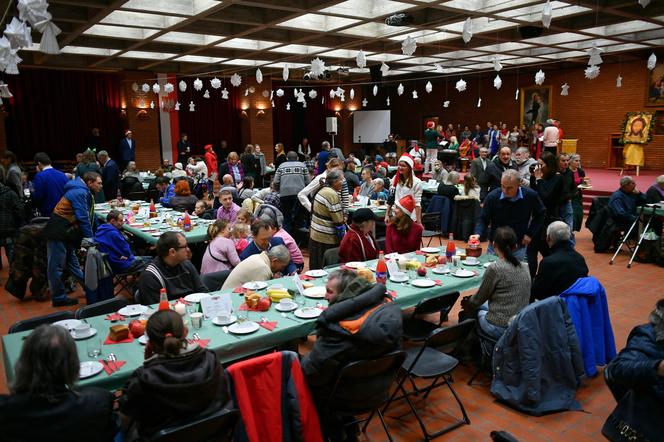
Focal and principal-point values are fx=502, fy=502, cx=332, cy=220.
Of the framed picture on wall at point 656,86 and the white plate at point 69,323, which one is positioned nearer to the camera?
the white plate at point 69,323

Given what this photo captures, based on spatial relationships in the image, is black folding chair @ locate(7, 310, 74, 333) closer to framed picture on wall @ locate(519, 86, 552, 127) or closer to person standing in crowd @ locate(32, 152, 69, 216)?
person standing in crowd @ locate(32, 152, 69, 216)

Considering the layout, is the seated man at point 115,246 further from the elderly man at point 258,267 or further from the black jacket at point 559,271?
the black jacket at point 559,271

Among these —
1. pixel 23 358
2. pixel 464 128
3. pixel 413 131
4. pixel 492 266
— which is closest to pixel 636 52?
pixel 464 128

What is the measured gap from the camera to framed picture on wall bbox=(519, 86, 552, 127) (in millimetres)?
17875

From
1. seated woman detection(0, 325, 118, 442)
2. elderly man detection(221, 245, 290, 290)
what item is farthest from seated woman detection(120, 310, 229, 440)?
elderly man detection(221, 245, 290, 290)

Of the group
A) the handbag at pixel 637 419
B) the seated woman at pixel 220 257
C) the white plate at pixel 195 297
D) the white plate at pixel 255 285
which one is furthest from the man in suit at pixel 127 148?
the handbag at pixel 637 419

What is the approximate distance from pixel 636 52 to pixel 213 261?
15.4 meters

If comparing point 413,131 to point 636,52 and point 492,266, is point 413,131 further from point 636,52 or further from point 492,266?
point 492,266

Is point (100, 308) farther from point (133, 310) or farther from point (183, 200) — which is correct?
point (183, 200)

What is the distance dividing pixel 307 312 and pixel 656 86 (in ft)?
52.7

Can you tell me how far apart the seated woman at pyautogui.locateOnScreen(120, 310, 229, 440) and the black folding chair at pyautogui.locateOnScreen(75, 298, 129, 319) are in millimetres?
1283

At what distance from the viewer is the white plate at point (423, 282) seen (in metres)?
3.96

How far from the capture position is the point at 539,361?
132 inches

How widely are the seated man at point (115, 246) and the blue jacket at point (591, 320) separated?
4320 millimetres
